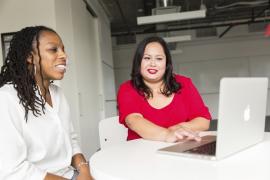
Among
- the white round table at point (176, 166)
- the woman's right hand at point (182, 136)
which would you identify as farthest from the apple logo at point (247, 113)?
the woman's right hand at point (182, 136)

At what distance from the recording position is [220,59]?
34.2 feet

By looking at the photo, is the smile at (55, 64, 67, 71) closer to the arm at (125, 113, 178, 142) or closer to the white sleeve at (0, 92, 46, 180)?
the white sleeve at (0, 92, 46, 180)

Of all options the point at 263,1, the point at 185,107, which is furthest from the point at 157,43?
the point at 263,1

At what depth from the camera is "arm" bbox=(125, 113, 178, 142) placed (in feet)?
5.02

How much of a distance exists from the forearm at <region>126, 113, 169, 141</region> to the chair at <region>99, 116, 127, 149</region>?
0.21m

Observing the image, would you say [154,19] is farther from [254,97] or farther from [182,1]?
[254,97]

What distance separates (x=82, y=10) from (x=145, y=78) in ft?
10.5

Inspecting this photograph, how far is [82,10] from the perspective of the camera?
4871mm

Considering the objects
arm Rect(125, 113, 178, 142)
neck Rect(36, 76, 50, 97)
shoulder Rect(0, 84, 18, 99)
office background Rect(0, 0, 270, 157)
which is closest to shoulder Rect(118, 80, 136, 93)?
arm Rect(125, 113, 178, 142)

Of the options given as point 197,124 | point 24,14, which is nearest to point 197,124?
point 197,124

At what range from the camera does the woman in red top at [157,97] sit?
74.7 inches

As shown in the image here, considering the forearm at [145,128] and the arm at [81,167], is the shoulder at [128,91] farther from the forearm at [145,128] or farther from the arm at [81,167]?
the arm at [81,167]

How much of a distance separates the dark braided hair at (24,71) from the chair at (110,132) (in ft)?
1.88

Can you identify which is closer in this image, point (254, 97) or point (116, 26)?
point (254, 97)
